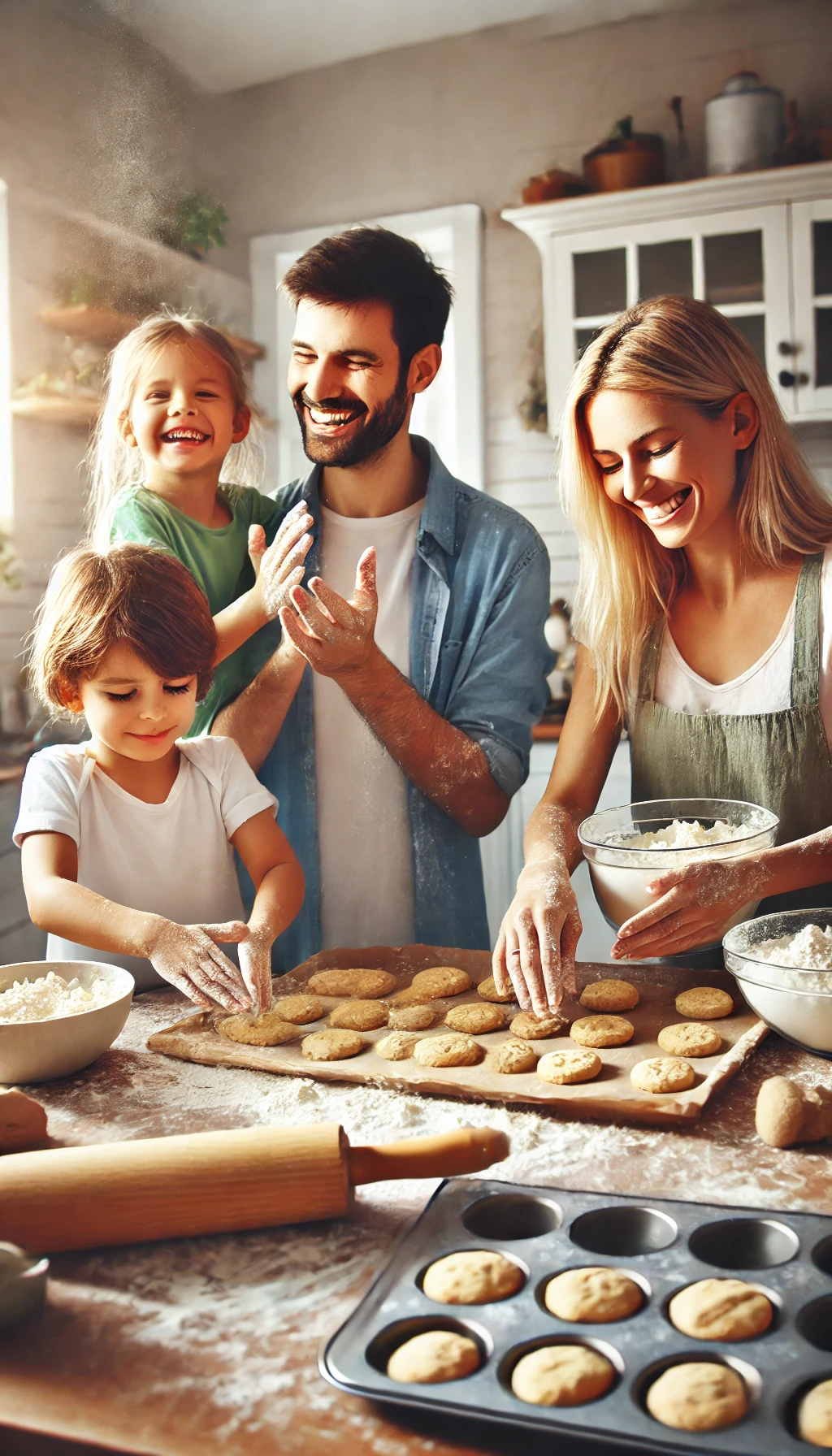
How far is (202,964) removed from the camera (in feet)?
4.45

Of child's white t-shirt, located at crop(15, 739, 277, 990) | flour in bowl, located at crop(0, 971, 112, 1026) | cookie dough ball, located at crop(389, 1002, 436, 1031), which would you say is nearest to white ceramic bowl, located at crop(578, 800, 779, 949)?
cookie dough ball, located at crop(389, 1002, 436, 1031)

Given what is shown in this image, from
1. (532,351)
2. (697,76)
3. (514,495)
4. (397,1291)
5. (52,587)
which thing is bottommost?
(397,1291)

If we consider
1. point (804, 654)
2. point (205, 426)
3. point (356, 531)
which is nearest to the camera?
point (804, 654)

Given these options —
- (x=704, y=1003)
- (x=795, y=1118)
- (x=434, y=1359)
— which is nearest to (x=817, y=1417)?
(x=434, y=1359)

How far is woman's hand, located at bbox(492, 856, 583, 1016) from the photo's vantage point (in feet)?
4.40

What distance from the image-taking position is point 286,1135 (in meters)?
0.93

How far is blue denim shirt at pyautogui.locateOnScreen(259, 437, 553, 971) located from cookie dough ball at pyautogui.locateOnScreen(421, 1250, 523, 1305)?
0.97 meters

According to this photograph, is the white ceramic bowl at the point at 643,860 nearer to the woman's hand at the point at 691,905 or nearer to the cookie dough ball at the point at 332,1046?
the woman's hand at the point at 691,905

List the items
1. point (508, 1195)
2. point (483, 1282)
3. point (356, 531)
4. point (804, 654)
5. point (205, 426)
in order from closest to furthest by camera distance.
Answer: point (483, 1282), point (508, 1195), point (804, 654), point (205, 426), point (356, 531)

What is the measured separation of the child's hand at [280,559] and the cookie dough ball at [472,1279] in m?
1.02

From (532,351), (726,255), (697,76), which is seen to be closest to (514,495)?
(532,351)

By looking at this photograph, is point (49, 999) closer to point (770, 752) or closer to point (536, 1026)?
point (536, 1026)

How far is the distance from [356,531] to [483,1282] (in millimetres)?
1232

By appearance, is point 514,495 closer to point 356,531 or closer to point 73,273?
point 356,531
